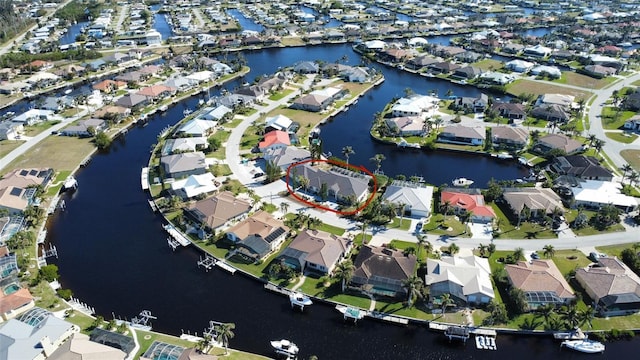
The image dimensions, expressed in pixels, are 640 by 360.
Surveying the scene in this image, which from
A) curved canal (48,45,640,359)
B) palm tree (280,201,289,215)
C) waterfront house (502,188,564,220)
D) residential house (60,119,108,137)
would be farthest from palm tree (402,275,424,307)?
residential house (60,119,108,137)

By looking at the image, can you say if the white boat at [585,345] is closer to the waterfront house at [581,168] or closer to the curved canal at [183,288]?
the curved canal at [183,288]

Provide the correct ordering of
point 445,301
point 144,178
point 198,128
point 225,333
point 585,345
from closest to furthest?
point 225,333
point 585,345
point 445,301
point 144,178
point 198,128

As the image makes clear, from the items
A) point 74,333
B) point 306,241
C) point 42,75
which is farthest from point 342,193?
point 42,75

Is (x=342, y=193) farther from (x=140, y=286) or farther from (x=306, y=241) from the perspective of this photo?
(x=140, y=286)

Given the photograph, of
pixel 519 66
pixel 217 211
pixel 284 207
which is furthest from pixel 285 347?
pixel 519 66

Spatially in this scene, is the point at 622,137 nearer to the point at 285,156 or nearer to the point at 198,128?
the point at 285,156

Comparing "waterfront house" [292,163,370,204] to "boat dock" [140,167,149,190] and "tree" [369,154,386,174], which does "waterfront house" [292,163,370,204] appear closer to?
"tree" [369,154,386,174]

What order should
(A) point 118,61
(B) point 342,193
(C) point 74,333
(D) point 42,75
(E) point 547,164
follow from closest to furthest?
(C) point 74,333
(B) point 342,193
(E) point 547,164
(D) point 42,75
(A) point 118,61
